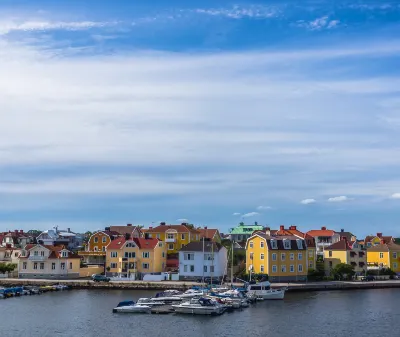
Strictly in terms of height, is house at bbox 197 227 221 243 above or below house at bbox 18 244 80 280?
above

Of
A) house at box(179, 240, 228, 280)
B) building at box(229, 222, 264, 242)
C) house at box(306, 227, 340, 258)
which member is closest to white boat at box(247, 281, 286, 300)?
house at box(179, 240, 228, 280)

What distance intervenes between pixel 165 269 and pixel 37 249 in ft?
54.7

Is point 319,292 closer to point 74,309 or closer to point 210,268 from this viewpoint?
point 210,268

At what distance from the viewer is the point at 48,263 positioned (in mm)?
86750

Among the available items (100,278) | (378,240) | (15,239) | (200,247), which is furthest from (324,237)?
(15,239)

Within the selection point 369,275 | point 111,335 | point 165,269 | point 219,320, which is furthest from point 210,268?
point 111,335

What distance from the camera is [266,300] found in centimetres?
6719

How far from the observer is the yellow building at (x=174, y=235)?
9394cm

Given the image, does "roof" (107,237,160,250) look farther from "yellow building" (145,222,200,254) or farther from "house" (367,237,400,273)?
"house" (367,237,400,273)

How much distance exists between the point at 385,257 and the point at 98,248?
1561 inches

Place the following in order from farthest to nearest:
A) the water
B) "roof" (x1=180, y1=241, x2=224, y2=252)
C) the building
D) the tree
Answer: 1. the building
2. the tree
3. "roof" (x1=180, y1=241, x2=224, y2=252)
4. the water

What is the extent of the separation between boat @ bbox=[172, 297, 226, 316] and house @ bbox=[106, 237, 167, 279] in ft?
90.3

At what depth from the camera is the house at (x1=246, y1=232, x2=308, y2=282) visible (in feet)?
262

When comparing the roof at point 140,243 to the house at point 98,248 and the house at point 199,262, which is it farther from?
the house at point 199,262
